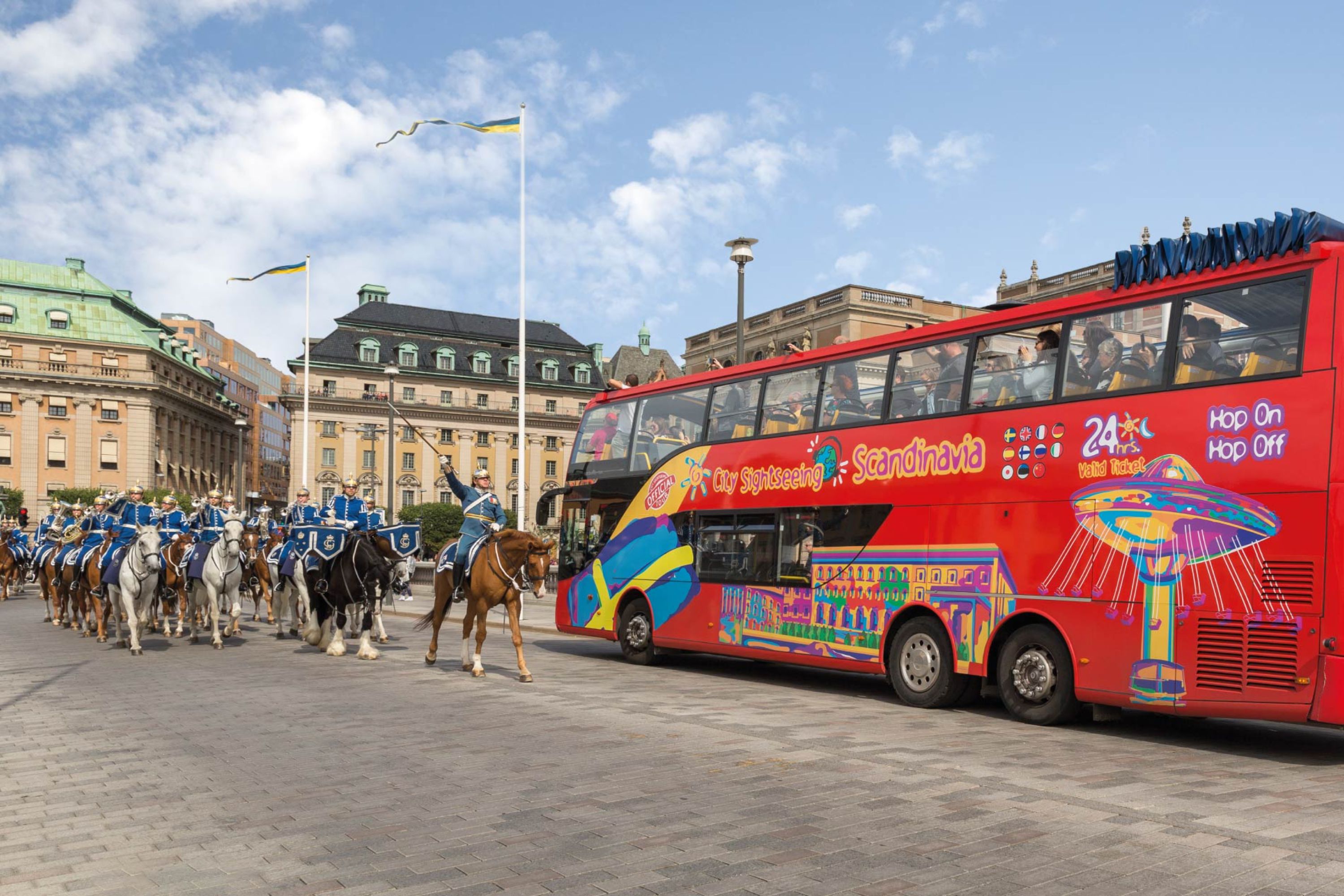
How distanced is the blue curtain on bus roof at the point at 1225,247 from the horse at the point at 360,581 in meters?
11.9

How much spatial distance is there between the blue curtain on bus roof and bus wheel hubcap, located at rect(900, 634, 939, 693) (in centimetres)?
455

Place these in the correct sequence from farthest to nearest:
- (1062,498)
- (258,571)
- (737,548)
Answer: (258,571)
(737,548)
(1062,498)

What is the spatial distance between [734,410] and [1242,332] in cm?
770

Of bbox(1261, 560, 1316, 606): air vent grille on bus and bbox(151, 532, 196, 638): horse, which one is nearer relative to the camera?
bbox(1261, 560, 1316, 606): air vent grille on bus

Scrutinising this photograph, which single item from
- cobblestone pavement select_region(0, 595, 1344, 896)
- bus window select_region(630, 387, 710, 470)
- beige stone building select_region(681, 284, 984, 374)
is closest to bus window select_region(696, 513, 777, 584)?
bus window select_region(630, 387, 710, 470)

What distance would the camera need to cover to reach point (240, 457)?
62.9 meters

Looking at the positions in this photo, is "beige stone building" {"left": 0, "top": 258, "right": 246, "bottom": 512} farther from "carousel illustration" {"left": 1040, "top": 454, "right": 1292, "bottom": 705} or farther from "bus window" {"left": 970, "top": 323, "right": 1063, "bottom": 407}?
"carousel illustration" {"left": 1040, "top": 454, "right": 1292, "bottom": 705}

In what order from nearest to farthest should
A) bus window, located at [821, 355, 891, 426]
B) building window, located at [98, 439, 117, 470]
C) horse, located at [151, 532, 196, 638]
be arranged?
bus window, located at [821, 355, 891, 426]
horse, located at [151, 532, 196, 638]
building window, located at [98, 439, 117, 470]

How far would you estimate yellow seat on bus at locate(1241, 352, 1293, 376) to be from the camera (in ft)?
33.1

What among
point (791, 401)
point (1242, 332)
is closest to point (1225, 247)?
point (1242, 332)

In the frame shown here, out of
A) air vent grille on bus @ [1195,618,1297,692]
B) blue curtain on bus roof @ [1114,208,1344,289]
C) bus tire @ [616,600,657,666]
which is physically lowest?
bus tire @ [616,600,657,666]

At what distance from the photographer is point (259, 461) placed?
170000mm

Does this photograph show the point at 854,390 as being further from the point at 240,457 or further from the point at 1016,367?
the point at 240,457

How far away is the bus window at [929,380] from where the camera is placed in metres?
13.3
